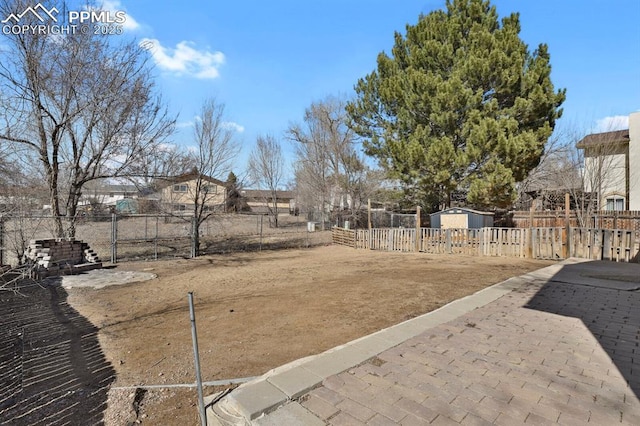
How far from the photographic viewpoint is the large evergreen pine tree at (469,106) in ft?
51.7

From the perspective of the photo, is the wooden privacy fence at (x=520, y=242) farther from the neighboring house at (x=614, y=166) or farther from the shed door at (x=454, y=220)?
the neighboring house at (x=614, y=166)

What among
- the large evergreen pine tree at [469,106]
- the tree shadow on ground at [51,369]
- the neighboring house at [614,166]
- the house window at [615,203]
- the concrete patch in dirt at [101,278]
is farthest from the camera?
the house window at [615,203]

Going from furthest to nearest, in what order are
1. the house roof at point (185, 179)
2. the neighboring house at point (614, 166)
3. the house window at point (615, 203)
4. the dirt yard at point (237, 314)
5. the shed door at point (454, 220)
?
1. the house window at point (615, 203)
2. the neighboring house at point (614, 166)
3. the shed door at point (454, 220)
4. the house roof at point (185, 179)
5. the dirt yard at point (237, 314)

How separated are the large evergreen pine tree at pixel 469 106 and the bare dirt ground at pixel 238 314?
6809mm

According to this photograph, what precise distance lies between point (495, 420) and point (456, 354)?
3.55 feet

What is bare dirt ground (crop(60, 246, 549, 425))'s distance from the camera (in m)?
3.34

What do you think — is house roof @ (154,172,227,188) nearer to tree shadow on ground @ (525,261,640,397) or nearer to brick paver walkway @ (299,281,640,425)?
brick paver walkway @ (299,281,640,425)

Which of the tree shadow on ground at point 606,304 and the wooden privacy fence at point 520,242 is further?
the wooden privacy fence at point 520,242

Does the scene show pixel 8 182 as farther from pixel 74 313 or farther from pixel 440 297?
pixel 440 297

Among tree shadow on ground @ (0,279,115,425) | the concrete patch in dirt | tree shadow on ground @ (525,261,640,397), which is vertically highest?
tree shadow on ground @ (525,261,640,397)

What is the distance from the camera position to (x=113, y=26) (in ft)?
36.7

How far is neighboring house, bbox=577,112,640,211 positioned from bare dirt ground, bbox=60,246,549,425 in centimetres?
1326

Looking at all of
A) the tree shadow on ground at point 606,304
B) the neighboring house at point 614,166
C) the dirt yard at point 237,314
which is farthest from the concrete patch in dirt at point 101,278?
the neighboring house at point 614,166

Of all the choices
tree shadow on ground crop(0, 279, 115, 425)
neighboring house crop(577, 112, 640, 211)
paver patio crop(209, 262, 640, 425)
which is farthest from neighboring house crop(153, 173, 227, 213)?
neighboring house crop(577, 112, 640, 211)
